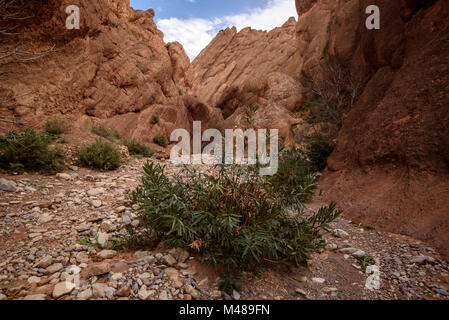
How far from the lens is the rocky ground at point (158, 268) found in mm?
1537

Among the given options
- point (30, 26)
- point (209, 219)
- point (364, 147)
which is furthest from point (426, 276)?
point (30, 26)

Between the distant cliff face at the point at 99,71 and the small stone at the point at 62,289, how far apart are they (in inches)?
184

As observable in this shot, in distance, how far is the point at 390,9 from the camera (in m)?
4.57

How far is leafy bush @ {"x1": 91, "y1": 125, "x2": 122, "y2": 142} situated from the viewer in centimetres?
831

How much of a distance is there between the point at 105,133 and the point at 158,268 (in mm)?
8564

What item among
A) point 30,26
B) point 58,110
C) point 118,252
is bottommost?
point 118,252

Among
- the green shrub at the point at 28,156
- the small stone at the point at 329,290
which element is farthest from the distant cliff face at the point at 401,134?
the green shrub at the point at 28,156

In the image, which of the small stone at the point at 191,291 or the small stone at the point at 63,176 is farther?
the small stone at the point at 63,176

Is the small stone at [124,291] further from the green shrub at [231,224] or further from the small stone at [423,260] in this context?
the small stone at [423,260]

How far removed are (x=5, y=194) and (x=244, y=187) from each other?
3624 millimetres

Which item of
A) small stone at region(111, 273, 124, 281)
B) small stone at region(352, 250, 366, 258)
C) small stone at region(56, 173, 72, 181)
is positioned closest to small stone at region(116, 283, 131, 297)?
small stone at region(111, 273, 124, 281)

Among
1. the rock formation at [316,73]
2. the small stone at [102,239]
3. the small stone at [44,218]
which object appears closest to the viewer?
the small stone at [102,239]

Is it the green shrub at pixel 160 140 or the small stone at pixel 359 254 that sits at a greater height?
the green shrub at pixel 160 140
